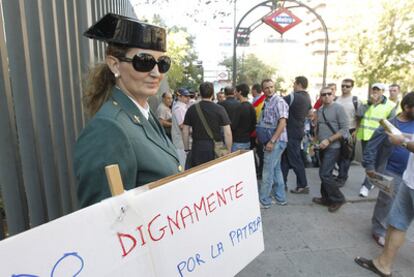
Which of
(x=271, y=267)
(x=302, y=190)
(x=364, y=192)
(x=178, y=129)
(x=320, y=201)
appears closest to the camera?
(x=271, y=267)

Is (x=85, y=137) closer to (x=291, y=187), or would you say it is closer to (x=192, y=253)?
(x=192, y=253)

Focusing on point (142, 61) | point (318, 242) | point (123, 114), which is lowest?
point (318, 242)

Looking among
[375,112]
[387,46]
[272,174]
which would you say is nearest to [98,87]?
[272,174]

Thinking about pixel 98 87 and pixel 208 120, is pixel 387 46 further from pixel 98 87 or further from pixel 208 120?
pixel 98 87

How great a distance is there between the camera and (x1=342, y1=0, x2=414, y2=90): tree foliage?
1645 centimetres

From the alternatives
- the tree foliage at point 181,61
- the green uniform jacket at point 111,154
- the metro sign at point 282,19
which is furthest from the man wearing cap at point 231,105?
the tree foliage at point 181,61

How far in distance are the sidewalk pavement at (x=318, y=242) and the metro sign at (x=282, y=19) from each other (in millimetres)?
4008

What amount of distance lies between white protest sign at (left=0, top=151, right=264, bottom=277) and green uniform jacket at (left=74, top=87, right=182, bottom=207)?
0.20m

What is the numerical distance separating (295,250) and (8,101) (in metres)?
3.10

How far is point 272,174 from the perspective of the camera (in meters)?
4.63

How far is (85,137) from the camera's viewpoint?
1.24 meters

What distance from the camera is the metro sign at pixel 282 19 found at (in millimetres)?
7035

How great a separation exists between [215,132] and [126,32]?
3.16m

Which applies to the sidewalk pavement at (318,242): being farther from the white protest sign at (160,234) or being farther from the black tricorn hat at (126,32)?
the black tricorn hat at (126,32)
